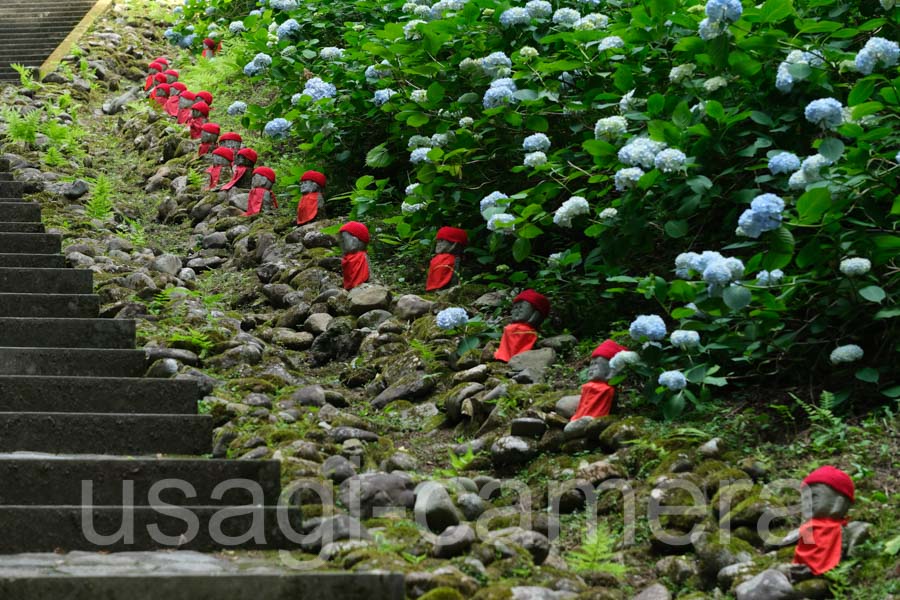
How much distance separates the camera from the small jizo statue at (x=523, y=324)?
480 cm

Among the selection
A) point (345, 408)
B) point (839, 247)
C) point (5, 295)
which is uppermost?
point (839, 247)

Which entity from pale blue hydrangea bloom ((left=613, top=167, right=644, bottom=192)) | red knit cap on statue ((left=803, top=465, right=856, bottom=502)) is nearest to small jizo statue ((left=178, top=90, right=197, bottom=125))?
pale blue hydrangea bloom ((left=613, top=167, right=644, bottom=192))

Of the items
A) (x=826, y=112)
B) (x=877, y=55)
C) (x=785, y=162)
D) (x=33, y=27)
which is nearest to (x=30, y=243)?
(x=785, y=162)

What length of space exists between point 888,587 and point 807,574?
0.22 m

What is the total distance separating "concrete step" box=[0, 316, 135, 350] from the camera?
4.50m

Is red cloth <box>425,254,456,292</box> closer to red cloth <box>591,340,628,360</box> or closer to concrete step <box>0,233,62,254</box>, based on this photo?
red cloth <box>591,340,628,360</box>

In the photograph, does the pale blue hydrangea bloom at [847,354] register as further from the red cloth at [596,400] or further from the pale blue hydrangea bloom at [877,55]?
the pale blue hydrangea bloom at [877,55]

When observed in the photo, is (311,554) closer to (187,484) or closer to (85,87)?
(187,484)

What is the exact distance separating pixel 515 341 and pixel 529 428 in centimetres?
77

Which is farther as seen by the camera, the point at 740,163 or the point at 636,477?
the point at 740,163

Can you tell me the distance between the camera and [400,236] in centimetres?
595

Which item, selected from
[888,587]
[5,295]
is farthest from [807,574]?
[5,295]

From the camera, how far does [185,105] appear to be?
8.87m

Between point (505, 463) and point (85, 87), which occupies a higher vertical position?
point (85, 87)
